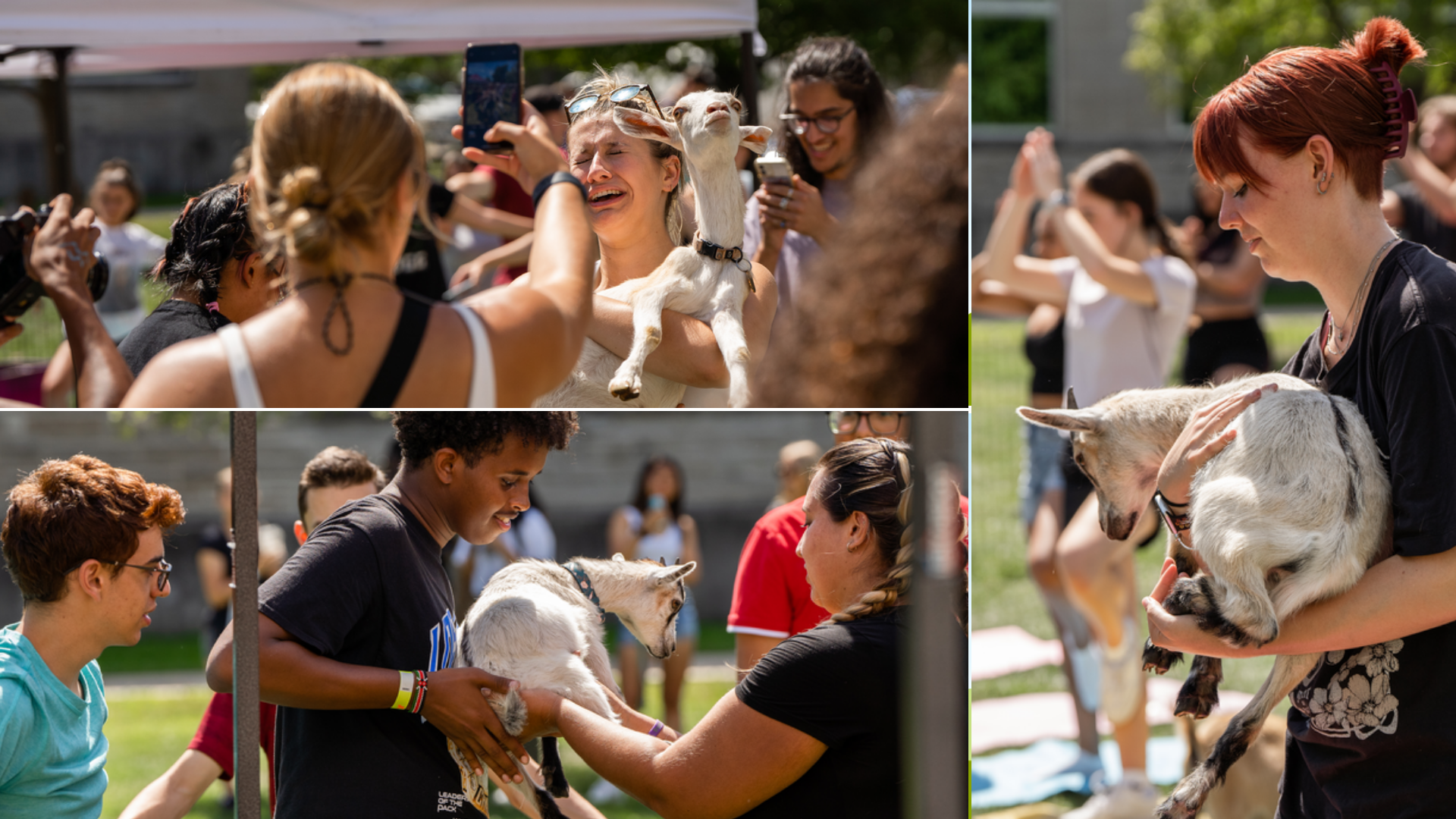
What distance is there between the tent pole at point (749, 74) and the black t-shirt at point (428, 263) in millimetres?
1279

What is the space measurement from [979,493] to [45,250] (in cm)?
772

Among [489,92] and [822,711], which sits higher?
[489,92]

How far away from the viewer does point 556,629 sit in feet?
7.07

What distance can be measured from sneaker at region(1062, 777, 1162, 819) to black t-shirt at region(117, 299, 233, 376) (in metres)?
3.47

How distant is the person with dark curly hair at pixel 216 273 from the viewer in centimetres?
247

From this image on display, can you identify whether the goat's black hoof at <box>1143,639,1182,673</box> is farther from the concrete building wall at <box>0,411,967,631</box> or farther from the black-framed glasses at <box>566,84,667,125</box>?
the black-framed glasses at <box>566,84,667,125</box>

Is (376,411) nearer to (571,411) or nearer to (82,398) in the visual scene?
(571,411)

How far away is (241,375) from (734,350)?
41.4 inches

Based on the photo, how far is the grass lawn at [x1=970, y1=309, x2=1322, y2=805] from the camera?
579 centimetres

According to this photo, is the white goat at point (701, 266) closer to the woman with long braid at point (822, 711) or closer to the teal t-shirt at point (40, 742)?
the woman with long braid at point (822, 711)

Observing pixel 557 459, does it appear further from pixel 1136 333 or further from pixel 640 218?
pixel 1136 333

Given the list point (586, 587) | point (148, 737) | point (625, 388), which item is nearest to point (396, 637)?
point (586, 587)

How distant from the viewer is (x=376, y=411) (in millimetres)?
1893

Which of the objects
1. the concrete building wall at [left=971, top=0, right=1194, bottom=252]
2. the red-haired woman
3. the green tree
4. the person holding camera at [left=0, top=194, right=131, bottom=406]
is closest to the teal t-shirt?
the person holding camera at [left=0, top=194, right=131, bottom=406]
